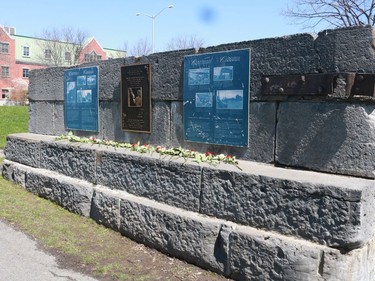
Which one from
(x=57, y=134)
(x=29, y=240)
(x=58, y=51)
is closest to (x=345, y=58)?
(x=29, y=240)

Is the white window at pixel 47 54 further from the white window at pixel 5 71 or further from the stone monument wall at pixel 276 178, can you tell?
the stone monument wall at pixel 276 178

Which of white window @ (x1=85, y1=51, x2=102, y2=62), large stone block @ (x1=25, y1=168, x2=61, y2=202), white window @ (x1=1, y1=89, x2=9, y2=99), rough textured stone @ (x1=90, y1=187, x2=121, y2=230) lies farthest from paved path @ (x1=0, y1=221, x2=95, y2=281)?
white window @ (x1=1, y1=89, x2=9, y2=99)

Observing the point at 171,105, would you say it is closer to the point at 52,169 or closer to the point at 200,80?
the point at 200,80

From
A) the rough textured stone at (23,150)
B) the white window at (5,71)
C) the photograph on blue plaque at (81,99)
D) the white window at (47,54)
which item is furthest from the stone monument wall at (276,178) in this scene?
the white window at (5,71)

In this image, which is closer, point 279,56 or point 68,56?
point 279,56

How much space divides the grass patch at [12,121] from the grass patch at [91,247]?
34.2ft

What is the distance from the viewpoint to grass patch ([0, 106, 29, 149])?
696 inches

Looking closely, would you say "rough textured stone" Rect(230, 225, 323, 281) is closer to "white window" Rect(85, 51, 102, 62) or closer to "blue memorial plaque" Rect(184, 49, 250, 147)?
"blue memorial plaque" Rect(184, 49, 250, 147)

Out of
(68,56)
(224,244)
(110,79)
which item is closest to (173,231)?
(224,244)

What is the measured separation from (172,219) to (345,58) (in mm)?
2351

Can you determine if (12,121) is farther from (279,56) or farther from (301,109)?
(301,109)

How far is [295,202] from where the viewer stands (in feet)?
11.2

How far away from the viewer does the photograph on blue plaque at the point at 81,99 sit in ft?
21.3

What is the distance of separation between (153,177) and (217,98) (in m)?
1.20
